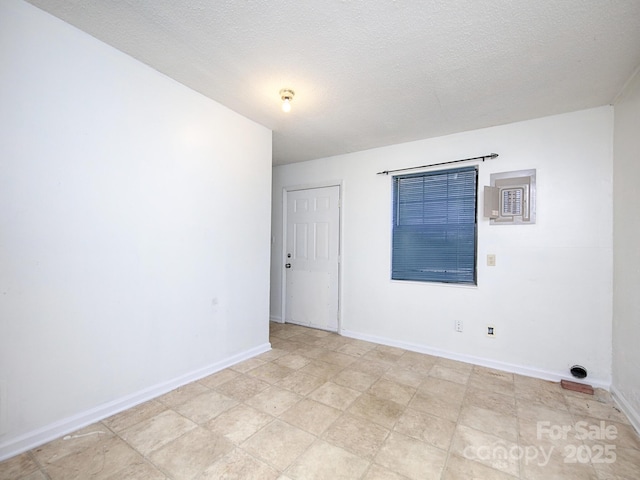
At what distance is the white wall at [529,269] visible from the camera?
259 cm

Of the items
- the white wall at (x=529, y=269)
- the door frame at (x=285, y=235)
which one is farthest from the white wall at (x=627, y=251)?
the door frame at (x=285, y=235)

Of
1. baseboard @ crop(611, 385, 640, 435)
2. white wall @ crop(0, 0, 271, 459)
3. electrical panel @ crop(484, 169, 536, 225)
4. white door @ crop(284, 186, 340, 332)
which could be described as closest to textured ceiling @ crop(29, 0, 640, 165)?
white wall @ crop(0, 0, 271, 459)

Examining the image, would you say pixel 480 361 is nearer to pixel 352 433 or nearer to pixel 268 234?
pixel 352 433

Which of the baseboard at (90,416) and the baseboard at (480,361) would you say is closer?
the baseboard at (90,416)

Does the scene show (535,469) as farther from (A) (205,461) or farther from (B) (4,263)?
(B) (4,263)

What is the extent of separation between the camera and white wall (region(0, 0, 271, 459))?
1643mm

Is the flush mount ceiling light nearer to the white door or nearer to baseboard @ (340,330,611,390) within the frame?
the white door

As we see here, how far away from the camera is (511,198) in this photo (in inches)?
115

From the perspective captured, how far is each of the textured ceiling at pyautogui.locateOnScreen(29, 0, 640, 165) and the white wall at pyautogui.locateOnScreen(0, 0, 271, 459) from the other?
256mm

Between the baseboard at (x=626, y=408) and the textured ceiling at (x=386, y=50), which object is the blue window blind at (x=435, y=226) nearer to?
the textured ceiling at (x=386, y=50)

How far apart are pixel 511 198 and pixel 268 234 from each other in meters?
2.57

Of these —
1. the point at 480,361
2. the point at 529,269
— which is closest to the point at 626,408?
the point at 480,361

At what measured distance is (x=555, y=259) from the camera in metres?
2.75

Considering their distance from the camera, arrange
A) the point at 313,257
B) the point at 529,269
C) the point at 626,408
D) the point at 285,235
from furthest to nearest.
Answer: the point at 285,235 < the point at 313,257 < the point at 529,269 < the point at 626,408
